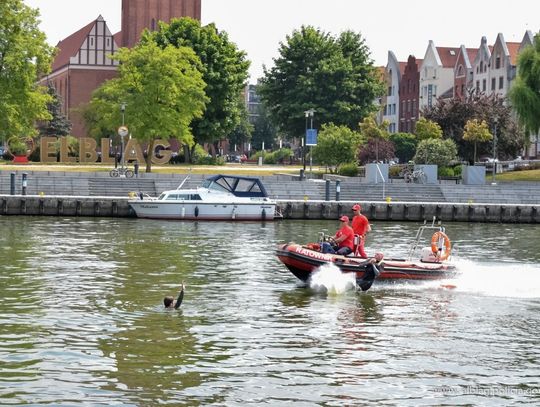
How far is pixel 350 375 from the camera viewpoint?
21469 millimetres

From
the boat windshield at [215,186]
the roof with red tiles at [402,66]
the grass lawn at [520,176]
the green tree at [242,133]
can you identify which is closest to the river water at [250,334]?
the boat windshield at [215,186]

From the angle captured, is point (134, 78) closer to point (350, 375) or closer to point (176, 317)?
point (176, 317)

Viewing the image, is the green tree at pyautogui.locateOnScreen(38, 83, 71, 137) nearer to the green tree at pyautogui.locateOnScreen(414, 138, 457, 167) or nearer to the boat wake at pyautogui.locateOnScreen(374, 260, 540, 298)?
the green tree at pyautogui.locateOnScreen(414, 138, 457, 167)

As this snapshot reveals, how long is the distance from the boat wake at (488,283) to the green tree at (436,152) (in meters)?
49.1

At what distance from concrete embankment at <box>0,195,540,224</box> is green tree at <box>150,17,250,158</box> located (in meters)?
44.5

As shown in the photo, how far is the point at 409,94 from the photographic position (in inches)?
6339

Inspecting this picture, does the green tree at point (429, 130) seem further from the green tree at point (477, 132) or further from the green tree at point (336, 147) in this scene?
the green tree at point (336, 147)

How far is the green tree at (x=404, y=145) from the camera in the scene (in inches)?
4321

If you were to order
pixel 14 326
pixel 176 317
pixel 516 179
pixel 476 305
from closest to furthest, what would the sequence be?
pixel 14 326, pixel 176 317, pixel 476 305, pixel 516 179

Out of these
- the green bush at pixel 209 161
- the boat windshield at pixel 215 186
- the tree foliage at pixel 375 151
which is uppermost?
the tree foliage at pixel 375 151

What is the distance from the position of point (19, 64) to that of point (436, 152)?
3288 centimetres

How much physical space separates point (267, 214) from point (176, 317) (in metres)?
37.8

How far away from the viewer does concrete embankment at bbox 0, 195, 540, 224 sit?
2628 inches

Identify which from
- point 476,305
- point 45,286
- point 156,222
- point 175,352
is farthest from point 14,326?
point 156,222
